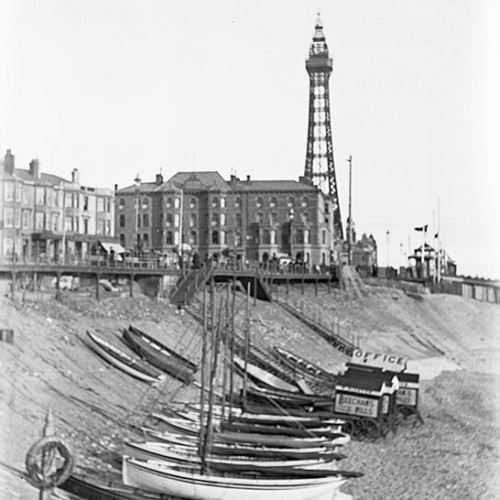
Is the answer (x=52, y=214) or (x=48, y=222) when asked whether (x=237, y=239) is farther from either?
(x=48, y=222)

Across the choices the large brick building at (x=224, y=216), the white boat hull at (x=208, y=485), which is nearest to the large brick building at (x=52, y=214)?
the large brick building at (x=224, y=216)

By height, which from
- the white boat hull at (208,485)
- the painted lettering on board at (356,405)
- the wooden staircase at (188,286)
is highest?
the wooden staircase at (188,286)

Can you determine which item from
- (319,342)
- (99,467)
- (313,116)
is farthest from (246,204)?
(99,467)

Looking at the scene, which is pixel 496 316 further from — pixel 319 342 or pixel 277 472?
pixel 277 472

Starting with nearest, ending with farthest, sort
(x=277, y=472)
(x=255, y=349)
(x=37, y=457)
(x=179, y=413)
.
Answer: (x=37, y=457), (x=277, y=472), (x=179, y=413), (x=255, y=349)

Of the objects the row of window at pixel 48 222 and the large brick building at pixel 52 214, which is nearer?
the large brick building at pixel 52 214

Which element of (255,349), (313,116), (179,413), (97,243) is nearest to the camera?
(179,413)

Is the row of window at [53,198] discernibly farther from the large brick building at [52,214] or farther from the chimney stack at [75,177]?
the chimney stack at [75,177]
